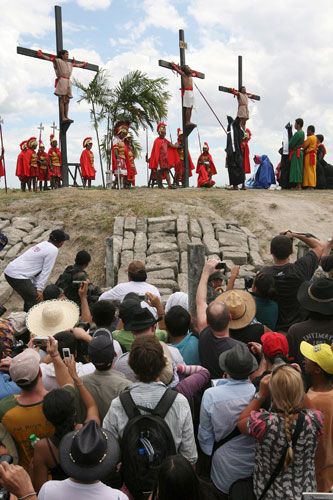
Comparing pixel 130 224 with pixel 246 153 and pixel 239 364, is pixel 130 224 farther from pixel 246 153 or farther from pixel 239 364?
pixel 239 364

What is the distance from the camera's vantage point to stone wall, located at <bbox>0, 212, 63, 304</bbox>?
8.90 meters

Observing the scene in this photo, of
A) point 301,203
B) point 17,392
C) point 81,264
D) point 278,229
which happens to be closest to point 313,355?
point 17,392

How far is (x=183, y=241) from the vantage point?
28.0ft

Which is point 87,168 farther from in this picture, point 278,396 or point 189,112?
point 278,396

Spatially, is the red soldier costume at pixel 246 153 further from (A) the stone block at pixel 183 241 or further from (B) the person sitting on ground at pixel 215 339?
(B) the person sitting on ground at pixel 215 339

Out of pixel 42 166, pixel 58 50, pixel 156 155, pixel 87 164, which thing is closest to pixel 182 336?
pixel 156 155

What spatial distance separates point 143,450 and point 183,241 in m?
6.44

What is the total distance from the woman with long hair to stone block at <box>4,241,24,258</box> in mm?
7392

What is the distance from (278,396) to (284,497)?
0.55 meters

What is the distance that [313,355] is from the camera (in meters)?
2.60

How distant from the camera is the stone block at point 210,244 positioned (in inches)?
324

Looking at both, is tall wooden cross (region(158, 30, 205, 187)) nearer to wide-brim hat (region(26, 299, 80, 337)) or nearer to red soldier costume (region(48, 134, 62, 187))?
red soldier costume (region(48, 134, 62, 187))

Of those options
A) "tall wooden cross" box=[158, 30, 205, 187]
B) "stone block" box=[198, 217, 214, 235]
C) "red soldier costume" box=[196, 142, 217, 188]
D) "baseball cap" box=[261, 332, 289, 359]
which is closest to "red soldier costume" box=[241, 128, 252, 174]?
"red soldier costume" box=[196, 142, 217, 188]

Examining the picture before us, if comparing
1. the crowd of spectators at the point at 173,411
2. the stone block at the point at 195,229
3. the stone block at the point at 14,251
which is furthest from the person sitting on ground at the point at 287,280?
the stone block at the point at 14,251
